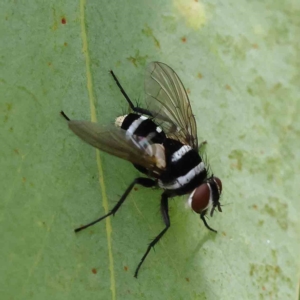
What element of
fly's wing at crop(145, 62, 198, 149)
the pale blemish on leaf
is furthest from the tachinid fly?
the pale blemish on leaf

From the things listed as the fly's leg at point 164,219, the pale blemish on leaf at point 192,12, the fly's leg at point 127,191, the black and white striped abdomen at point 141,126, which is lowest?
the fly's leg at point 164,219

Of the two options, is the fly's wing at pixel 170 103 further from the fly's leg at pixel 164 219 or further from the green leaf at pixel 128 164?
the fly's leg at pixel 164 219

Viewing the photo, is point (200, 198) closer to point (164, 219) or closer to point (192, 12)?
point (164, 219)

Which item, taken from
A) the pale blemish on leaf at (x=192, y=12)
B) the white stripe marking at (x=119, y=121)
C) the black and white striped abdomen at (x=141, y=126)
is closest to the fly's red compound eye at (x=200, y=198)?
the black and white striped abdomen at (x=141, y=126)

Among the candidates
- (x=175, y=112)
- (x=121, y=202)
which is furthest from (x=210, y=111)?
(x=121, y=202)

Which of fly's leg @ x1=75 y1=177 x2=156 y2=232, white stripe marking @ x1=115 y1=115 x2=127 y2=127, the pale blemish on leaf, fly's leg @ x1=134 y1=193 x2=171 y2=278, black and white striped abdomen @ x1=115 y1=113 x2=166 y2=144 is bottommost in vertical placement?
fly's leg @ x1=134 y1=193 x2=171 y2=278

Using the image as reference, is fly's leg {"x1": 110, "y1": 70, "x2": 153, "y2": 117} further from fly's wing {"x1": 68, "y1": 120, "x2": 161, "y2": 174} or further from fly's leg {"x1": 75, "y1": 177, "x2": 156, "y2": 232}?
fly's leg {"x1": 75, "y1": 177, "x2": 156, "y2": 232}

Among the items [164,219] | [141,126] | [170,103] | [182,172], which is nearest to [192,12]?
[170,103]
